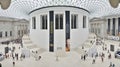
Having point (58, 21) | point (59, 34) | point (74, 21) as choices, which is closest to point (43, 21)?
point (58, 21)

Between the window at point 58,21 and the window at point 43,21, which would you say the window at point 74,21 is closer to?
the window at point 58,21

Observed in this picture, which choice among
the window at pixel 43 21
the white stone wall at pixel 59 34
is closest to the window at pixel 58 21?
the white stone wall at pixel 59 34

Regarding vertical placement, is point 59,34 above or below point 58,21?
below

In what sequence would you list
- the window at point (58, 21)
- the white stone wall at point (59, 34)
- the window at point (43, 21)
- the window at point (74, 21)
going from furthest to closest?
the window at point (74, 21)
the window at point (43, 21)
the window at point (58, 21)
the white stone wall at point (59, 34)

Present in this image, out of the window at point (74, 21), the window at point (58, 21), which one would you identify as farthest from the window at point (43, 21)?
the window at point (74, 21)

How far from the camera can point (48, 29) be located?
36.1 metres

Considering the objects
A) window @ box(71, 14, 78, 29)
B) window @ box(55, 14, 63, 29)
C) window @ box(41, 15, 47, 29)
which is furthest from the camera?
window @ box(71, 14, 78, 29)

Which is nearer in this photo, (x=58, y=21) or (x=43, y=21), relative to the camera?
(x=58, y=21)

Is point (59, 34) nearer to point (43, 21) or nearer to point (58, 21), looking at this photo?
point (58, 21)

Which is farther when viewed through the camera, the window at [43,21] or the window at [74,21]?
the window at [74,21]

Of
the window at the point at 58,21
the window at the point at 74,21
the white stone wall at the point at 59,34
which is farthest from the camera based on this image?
the window at the point at 74,21

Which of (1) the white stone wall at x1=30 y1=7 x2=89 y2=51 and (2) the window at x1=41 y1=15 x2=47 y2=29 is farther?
(2) the window at x1=41 y1=15 x2=47 y2=29

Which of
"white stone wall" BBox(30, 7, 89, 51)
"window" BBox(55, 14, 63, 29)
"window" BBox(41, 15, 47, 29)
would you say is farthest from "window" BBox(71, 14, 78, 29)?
"window" BBox(41, 15, 47, 29)

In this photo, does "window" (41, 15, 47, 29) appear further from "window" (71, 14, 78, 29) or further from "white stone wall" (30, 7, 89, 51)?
"window" (71, 14, 78, 29)
